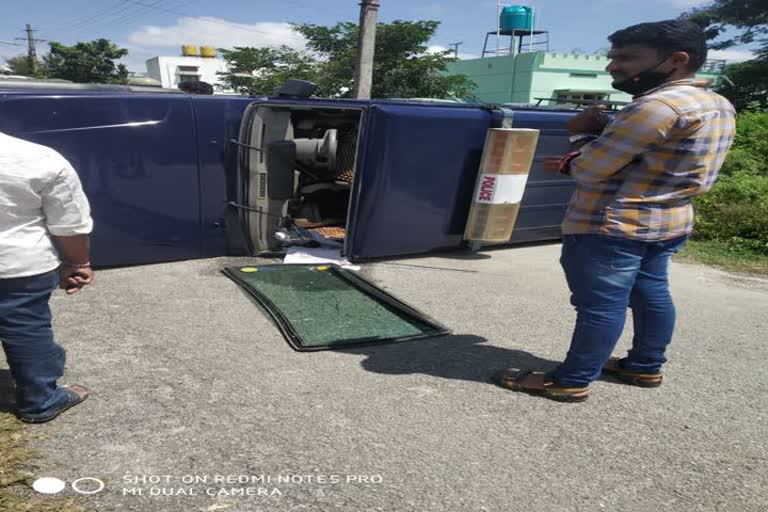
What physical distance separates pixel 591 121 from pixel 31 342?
2.77 meters

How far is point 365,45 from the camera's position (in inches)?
365

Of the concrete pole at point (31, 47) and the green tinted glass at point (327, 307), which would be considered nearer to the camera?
the green tinted glass at point (327, 307)

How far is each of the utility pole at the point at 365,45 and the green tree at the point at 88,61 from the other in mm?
28882

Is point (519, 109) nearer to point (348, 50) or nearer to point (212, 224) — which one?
point (212, 224)

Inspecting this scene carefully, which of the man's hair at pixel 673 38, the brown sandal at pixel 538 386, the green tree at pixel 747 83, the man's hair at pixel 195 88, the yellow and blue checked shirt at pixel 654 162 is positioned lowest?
the brown sandal at pixel 538 386

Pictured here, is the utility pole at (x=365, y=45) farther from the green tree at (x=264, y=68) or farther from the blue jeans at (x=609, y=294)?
the green tree at (x=264, y=68)

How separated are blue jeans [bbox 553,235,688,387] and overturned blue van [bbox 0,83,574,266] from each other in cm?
280

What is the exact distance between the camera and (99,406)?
8.96 ft

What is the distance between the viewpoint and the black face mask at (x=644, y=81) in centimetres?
254

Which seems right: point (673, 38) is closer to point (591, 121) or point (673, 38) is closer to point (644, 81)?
point (644, 81)

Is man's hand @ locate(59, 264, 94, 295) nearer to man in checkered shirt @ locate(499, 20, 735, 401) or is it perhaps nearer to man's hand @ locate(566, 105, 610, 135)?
man in checkered shirt @ locate(499, 20, 735, 401)

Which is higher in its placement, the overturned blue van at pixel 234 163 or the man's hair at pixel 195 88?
the man's hair at pixel 195 88

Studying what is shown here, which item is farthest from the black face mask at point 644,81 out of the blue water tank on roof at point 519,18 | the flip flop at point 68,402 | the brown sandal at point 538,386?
the blue water tank on roof at point 519,18

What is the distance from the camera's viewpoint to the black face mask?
8.34 ft
